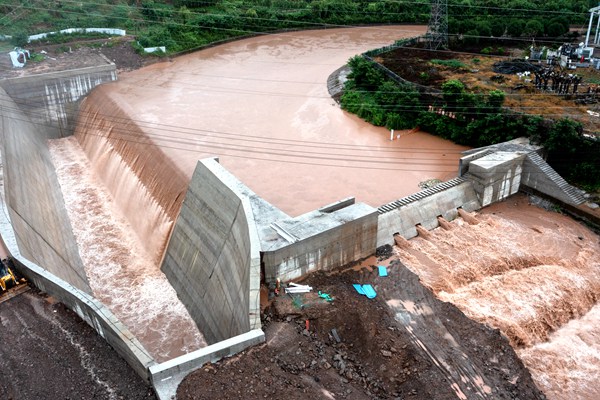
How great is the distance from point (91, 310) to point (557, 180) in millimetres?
19250

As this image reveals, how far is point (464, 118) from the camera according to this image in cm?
2666

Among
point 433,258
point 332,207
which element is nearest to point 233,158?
point 332,207

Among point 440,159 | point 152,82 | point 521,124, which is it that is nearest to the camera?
point 521,124

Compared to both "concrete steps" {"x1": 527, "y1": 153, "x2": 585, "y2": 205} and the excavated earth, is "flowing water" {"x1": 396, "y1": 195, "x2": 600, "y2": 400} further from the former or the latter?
the excavated earth

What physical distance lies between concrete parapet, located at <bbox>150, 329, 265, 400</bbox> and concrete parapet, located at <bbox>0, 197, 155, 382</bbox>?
1.35ft

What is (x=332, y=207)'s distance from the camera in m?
18.5

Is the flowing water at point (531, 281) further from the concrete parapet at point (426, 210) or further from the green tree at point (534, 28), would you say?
the green tree at point (534, 28)

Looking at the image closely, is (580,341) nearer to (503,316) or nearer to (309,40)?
(503,316)

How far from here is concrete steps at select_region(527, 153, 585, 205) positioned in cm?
2167

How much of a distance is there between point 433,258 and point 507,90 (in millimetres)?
14444

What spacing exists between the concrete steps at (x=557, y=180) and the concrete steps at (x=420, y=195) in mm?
3349

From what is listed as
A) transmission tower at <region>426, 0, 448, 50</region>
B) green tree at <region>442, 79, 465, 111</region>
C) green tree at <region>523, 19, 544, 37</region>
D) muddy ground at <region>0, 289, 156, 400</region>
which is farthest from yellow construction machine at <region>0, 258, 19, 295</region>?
green tree at <region>523, 19, 544, 37</region>

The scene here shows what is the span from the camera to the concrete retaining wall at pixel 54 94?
35.2 m

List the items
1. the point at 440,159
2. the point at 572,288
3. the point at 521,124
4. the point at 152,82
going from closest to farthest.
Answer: the point at 572,288 → the point at 521,124 → the point at 440,159 → the point at 152,82
